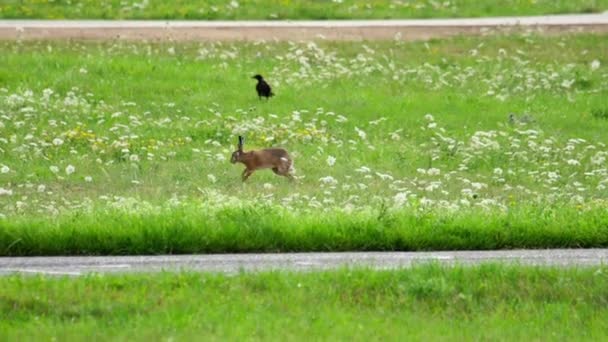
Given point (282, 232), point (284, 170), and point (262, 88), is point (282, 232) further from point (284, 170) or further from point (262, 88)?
point (262, 88)

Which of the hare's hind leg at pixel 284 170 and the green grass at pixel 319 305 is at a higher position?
the green grass at pixel 319 305

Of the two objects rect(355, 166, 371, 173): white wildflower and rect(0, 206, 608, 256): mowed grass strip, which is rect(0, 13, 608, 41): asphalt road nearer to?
rect(355, 166, 371, 173): white wildflower

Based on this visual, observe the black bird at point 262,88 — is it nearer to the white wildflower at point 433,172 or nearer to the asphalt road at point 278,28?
the white wildflower at point 433,172

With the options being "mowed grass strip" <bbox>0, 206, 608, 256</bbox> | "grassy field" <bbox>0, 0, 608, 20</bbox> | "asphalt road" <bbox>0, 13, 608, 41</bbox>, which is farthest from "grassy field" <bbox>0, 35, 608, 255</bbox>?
"grassy field" <bbox>0, 0, 608, 20</bbox>

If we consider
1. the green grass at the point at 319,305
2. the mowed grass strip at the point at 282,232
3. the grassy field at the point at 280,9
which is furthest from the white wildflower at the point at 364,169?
the grassy field at the point at 280,9

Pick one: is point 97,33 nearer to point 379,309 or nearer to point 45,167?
point 45,167

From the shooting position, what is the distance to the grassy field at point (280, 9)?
32500 mm

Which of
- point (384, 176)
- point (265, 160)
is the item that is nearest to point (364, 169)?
point (384, 176)

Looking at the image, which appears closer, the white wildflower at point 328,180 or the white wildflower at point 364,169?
the white wildflower at point 328,180

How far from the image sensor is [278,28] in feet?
98.6

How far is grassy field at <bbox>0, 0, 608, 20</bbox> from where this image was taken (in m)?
32.5

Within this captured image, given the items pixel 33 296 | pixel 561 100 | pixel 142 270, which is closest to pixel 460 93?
pixel 561 100

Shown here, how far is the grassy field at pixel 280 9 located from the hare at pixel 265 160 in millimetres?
15226

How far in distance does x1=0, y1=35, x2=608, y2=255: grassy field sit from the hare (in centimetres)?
23
